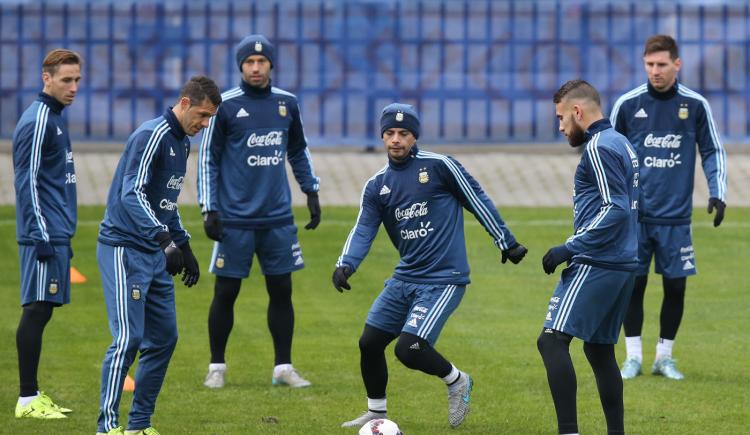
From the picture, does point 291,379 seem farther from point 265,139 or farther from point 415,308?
point 415,308

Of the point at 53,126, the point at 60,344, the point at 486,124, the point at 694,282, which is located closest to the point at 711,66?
the point at 486,124

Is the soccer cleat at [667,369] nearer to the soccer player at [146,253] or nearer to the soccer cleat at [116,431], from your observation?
the soccer player at [146,253]

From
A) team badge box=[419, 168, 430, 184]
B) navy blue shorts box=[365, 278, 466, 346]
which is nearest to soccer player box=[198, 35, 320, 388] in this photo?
navy blue shorts box=[365, 278, 466, 346]

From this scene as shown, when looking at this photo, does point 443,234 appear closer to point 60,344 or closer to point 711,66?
point 60,344

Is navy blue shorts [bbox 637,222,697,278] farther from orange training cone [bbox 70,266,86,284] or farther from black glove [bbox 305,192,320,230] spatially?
orange training cone [bbox 70,266,86,284]

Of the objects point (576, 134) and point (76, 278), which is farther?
point (76, 278)

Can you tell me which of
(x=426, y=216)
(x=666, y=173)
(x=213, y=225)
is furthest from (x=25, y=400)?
(x=666, y=173)

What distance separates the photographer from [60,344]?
41.9 feet

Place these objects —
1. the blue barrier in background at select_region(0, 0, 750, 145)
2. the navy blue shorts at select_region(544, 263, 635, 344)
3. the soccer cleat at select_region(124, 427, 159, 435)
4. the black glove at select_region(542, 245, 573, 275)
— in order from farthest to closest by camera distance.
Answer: the blue barrier in background at select_region(0, 0, 750, 145) < the soccer cleat at select_region(124, 427, 159, 435) < the navy blue shorts at select_region(544, 263, 635, 344) < the black glove at select_region(542, 245, 573, 275)

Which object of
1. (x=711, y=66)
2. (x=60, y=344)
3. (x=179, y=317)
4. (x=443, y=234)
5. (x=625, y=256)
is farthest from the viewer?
(x=711, y=66)

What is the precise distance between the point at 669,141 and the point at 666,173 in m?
0.24

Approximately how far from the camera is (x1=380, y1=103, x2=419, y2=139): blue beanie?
31.2ft

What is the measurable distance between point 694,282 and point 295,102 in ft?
19.2

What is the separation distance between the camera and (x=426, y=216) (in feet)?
31.5
